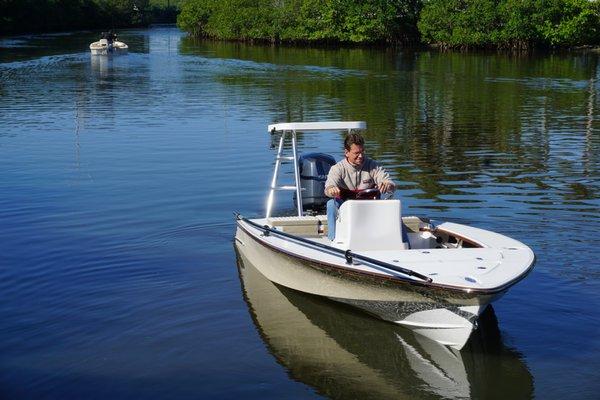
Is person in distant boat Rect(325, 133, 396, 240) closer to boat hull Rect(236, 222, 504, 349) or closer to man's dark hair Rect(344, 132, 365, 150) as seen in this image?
man's dark hair Rect(344, 132, 365, 150)

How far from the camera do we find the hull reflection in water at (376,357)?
9250mm

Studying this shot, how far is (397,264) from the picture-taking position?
10156 mm

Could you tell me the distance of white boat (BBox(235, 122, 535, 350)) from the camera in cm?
958

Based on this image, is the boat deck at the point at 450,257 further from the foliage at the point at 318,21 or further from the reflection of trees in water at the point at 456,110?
the foliage at the point at 318,21

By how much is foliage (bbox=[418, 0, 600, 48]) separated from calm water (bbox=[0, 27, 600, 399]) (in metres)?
44.7

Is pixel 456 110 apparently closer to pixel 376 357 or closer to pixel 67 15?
pixel 376 357

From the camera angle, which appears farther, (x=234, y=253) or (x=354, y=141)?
(x=234, y=253)

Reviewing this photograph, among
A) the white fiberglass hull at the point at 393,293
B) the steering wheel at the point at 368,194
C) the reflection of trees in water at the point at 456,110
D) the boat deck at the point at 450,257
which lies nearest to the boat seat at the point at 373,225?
the boat deck at the point at 450,257

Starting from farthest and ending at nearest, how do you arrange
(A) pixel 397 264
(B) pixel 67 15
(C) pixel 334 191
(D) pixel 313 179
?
(B) pixel 67 15 < (D) pixel 313 179 < (C) pixel 334 191 < (A) pixel 397 264

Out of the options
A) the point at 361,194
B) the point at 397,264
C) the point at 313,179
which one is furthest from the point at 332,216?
the point at 313,179

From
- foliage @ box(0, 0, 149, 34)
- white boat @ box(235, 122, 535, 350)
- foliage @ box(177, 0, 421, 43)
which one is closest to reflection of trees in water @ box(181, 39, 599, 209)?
white boat @ box(235, 122, 535, 350)

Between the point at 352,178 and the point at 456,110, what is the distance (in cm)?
2254

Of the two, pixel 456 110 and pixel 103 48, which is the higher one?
pixel 103 48

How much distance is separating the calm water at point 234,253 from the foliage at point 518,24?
147 feet
